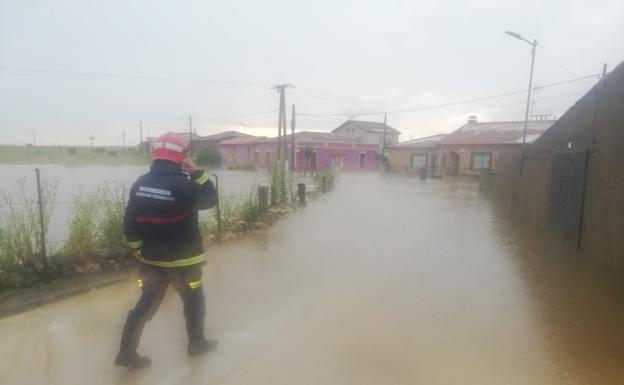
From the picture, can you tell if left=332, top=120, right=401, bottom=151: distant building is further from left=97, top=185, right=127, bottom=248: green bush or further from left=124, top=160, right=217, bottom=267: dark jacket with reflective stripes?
left=124, top=160, right=217, bottom=267: dark jacket with reflective stripes

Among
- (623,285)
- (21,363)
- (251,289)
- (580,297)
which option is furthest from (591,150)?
(21,363)

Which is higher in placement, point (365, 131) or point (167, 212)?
point (365, 131)

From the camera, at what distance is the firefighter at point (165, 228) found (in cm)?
284

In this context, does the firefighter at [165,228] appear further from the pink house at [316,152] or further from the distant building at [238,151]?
the distant building at [238,151]

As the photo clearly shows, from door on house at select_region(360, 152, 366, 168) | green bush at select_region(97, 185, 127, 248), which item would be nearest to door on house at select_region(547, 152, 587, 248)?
green bush at select_region(97, 185, 127, 248)

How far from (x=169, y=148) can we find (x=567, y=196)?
7688 millimetres

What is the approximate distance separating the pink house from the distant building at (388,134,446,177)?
5.10 m

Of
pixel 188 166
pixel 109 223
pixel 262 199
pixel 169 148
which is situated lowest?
pixel 262 199

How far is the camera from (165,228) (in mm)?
2867

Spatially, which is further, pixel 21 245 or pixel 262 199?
pixel 262 199

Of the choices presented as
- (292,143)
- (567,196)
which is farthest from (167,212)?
(292,143)

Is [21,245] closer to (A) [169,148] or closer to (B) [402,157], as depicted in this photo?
(A) [169,148]

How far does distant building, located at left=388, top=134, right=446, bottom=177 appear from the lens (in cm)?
3741

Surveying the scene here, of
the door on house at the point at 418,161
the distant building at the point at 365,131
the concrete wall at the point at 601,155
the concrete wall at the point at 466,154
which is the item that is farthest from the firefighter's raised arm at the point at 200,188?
the distant building at the point at 365,131
